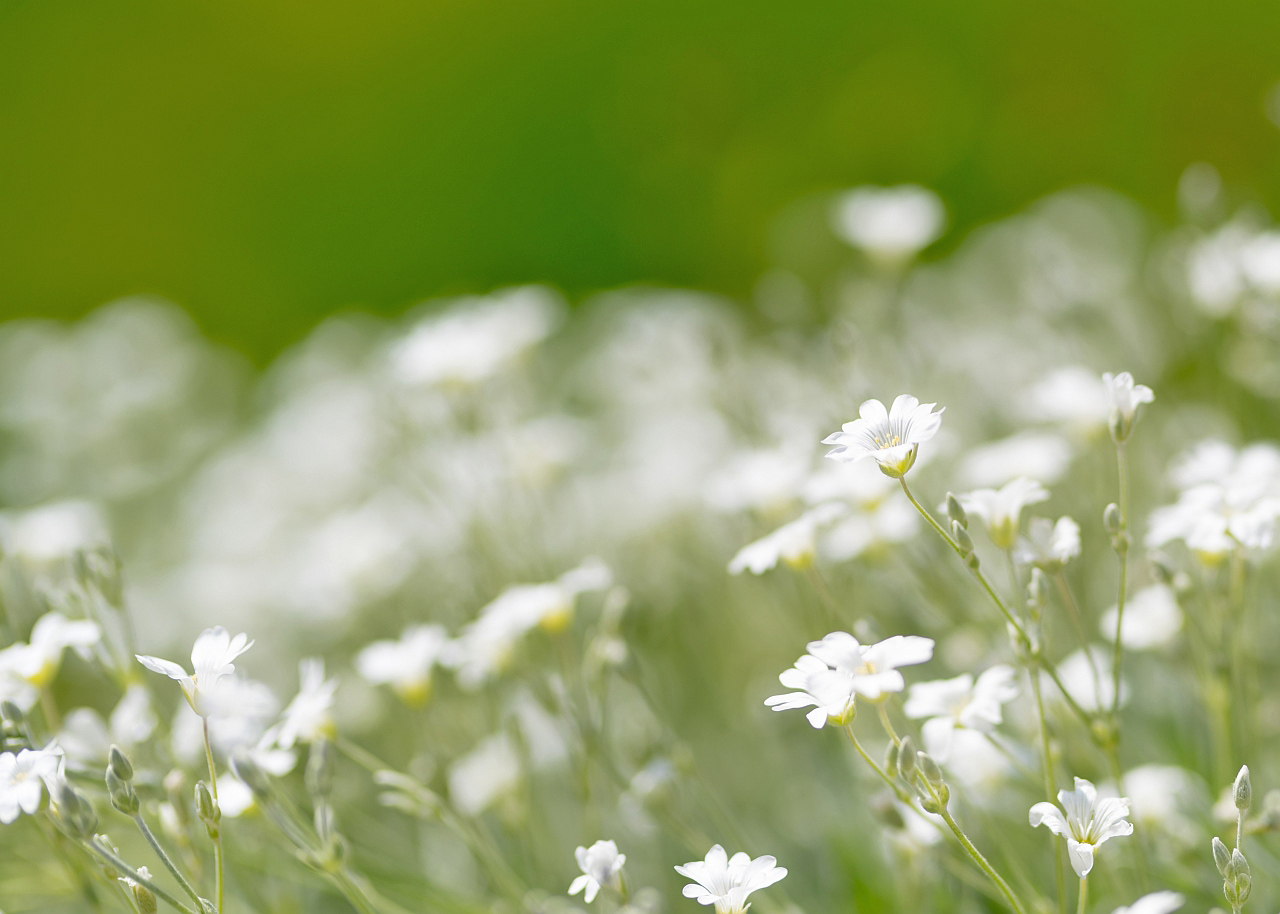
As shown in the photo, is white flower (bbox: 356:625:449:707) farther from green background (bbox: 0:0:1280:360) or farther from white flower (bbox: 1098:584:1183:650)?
green background (bbox: 0:0:1280:360)

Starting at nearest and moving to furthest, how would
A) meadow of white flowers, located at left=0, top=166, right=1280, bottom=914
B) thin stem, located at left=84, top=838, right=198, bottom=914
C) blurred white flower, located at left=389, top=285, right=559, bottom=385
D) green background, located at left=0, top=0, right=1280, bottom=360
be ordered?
thin stem, located at left=84, top=838, right=198, bottom=914
meadow of white flowers, located at left=0, top=166, right=1280, bottom=914
blurred white flower, located at left=389, top=285, right=559, bottom=385
green background, located at left=0, top=0, right=1280, bottom=360

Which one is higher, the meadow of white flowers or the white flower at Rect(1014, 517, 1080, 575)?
the white flower at Rect(1014, 517, 1080, 575)

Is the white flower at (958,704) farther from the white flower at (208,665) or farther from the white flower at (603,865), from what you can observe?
the white flower at (208,665)

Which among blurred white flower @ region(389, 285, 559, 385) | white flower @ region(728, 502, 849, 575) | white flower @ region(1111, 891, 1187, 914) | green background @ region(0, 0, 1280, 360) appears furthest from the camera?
green background @ region(0, 0, 1280, 360)

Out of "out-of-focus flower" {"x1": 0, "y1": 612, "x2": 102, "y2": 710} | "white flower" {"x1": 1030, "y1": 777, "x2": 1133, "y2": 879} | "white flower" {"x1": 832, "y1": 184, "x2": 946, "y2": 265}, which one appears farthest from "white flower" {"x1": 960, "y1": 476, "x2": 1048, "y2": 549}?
"white flower" {"x1": 832, "y1": 184, "x2": 946, "y2": 265}

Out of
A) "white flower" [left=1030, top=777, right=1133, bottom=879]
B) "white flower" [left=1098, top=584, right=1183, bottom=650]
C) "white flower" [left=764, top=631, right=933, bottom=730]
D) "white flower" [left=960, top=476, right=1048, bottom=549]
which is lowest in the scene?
"white flower" [left=1098, top=584, right=1183, bottom=650]

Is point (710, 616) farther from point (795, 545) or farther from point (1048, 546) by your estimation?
point (1048, 546)

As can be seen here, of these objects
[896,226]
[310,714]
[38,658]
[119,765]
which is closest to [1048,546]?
[310,714]
